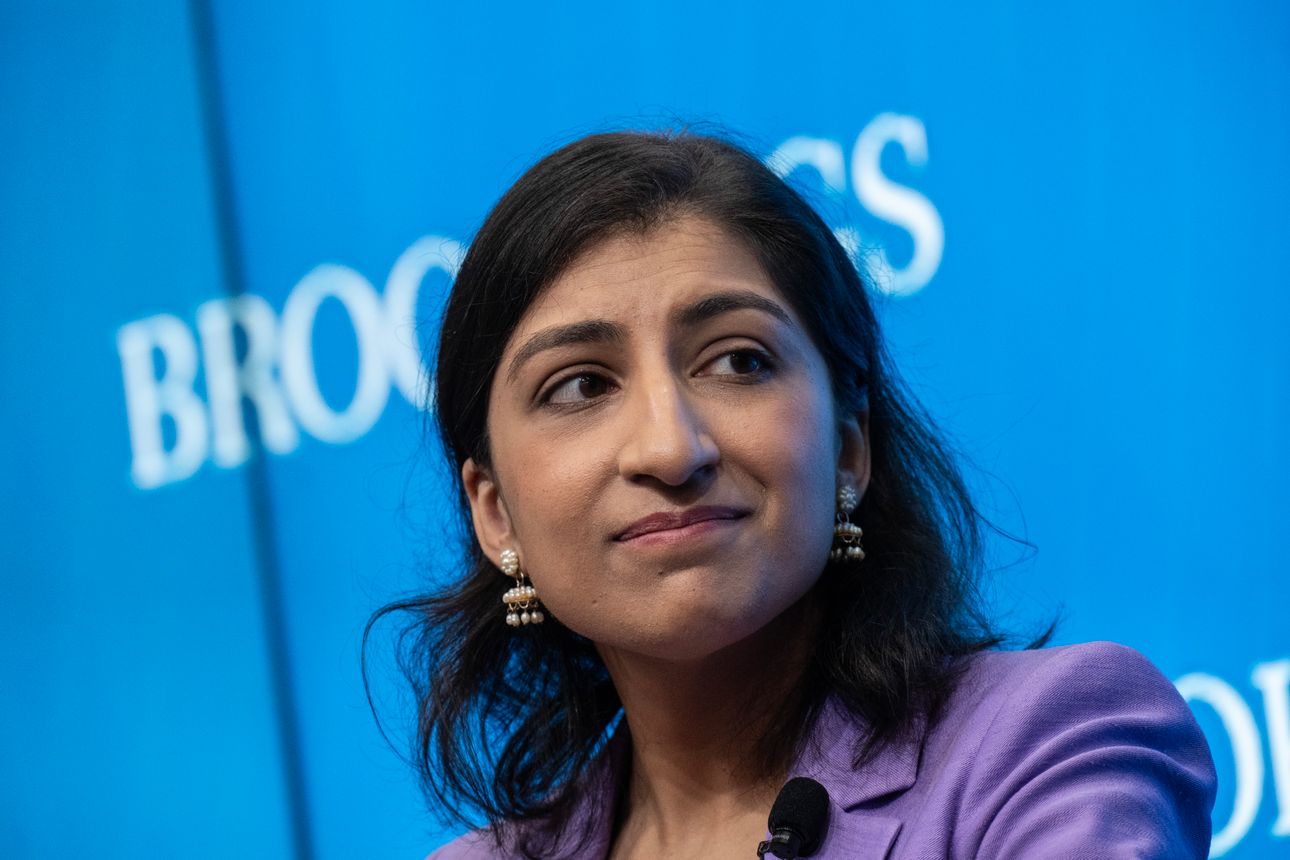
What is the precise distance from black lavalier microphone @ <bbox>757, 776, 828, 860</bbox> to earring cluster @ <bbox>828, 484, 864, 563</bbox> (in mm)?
326

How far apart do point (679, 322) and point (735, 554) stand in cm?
28

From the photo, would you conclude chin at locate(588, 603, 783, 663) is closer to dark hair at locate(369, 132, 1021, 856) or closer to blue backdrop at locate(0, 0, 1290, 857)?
dark hair at locate(369, 132, 1021, 856)

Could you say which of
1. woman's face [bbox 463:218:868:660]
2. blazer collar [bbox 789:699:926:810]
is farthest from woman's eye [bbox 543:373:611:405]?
blazer collar [bbox 789:699:926:810]

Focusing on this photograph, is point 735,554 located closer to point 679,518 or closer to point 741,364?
point 679,518

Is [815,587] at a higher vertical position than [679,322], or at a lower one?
lower

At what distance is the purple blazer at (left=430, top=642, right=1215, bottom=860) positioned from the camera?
1352 millimetres

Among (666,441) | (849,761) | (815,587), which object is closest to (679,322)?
(666,441)

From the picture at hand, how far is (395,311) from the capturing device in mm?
2891

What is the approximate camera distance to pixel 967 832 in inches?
58.7

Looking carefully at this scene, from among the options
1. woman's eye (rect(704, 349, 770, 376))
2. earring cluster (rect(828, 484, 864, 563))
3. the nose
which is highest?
woman's eye (rect(704, 349, 770, 376))

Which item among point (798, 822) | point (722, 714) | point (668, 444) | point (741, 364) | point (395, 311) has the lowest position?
point (798, 822)

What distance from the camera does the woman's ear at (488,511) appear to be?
6.48 ft

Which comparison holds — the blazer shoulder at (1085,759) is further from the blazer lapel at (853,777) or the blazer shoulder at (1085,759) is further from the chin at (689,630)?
the chin at (689,630)

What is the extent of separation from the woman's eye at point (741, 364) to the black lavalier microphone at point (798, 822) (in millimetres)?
472
